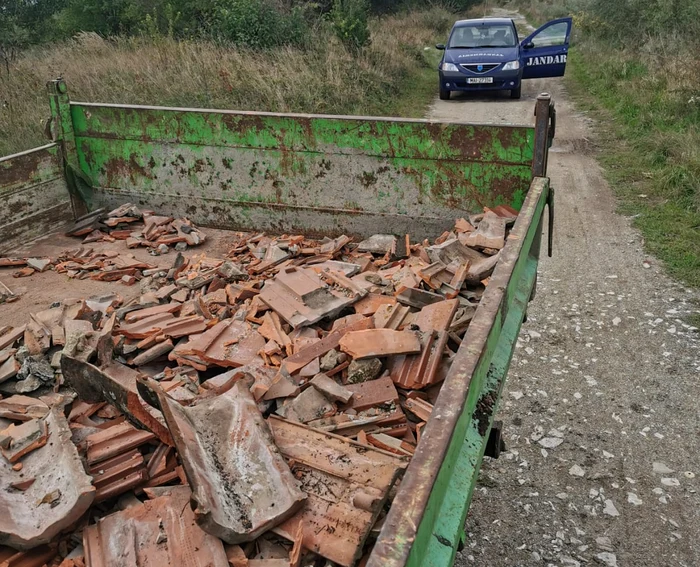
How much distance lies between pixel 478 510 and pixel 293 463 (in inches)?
63.2

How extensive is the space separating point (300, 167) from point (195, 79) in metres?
7.07

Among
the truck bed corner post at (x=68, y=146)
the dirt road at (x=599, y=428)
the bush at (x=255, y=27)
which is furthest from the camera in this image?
the bush at (x=255, y=27)

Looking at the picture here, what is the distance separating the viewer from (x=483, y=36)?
→ 1381 cm

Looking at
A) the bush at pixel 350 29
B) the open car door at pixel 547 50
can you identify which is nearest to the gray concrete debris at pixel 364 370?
the open car door at pixel 547 50

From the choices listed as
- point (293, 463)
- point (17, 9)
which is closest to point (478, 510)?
point (293, 463)

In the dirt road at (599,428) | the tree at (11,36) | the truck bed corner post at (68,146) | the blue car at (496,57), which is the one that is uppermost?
the tree at (11,36)

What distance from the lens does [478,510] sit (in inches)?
127

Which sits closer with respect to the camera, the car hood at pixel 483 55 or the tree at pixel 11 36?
the car hood at pixel 483 55

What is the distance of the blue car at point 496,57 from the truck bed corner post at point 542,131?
33.6 ft

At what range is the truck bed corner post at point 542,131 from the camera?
3.19 m

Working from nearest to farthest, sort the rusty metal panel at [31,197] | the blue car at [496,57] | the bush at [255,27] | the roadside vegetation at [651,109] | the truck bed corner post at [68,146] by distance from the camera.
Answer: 1. the rusty metal panel at [31,197]
2. the truck bed corner post at [68,146]
3. the roadside vegetation at [651,109]
4. the blue car at [496,57]
5. the bush at [255,27]

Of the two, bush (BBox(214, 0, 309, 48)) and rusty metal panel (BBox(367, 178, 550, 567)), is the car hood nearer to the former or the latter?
bush (BBox(214, 0, 309, 48))

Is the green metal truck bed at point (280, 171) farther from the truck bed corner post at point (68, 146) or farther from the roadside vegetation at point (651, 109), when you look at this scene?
the roadside vegetation at point (651, 109)

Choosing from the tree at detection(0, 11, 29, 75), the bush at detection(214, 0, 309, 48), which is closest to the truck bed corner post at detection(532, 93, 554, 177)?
the bush at detection(214, 0, 309, 48)
